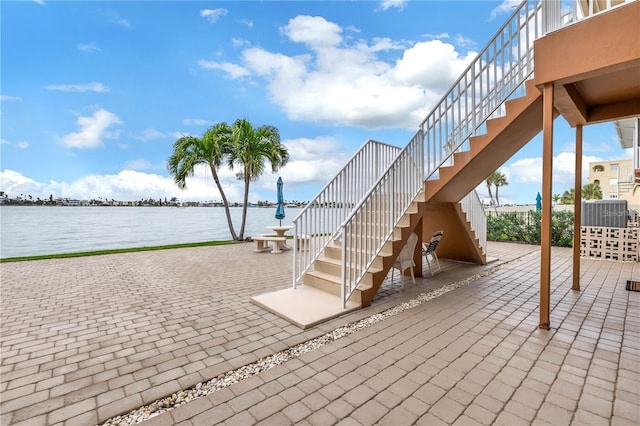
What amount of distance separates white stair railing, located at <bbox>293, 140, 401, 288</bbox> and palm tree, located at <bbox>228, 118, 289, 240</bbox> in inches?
279

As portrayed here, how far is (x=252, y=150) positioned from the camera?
11.4 m

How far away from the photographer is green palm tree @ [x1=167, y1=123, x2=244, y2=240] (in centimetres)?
1123

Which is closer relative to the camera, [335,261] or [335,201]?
[335,261]

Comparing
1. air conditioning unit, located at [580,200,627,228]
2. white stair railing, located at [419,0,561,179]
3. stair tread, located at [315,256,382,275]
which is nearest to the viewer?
white stair railing, located at [419,0,561,179]

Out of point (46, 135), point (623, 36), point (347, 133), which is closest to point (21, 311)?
point (623, 36)

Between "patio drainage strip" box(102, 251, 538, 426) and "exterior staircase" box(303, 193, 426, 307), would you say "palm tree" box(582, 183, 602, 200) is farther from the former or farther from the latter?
"patio drainage strip" box(102, 251, 538, 426)

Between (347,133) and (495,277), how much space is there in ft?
23.3

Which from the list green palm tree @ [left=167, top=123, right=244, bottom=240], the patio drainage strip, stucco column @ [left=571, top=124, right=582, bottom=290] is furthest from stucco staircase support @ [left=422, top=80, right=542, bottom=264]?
green palm tree @ [left=167, top=123, right=244, bottom=240]

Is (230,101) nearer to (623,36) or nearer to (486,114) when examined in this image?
(486,114)

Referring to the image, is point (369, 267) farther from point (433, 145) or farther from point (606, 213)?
point (606, 213)

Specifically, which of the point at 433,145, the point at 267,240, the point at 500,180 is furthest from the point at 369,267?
the point at 500,180

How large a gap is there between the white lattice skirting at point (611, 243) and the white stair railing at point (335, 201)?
22.3 feet

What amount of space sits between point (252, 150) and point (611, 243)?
11.6 meters

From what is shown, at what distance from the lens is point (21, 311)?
400cm
